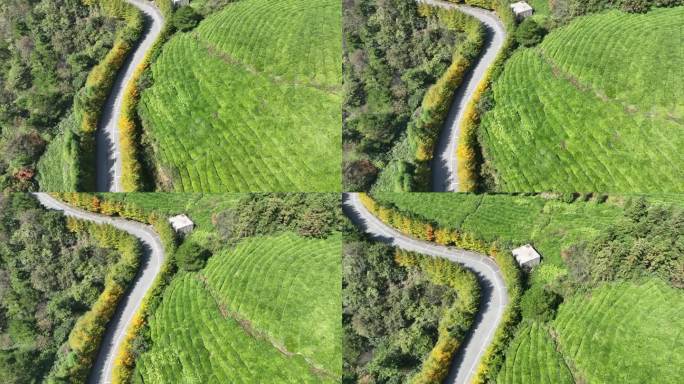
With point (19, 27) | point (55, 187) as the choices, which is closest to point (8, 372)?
point (55, 187)

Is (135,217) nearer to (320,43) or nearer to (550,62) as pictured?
(320,43)

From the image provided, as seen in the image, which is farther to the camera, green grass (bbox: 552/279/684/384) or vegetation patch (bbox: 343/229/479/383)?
vegetation patch (bbox: 343/229/479/383)

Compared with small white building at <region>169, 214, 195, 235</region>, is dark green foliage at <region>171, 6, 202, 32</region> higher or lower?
higher

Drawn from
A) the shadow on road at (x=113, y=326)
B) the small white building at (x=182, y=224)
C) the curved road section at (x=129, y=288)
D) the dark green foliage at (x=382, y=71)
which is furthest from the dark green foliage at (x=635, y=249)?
the shadow on road at (x=113, y=326)

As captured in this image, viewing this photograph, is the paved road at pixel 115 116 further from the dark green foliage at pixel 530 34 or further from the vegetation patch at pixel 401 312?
the dark green foliage at pixel 530 34

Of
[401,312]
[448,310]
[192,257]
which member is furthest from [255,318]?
[448,310]

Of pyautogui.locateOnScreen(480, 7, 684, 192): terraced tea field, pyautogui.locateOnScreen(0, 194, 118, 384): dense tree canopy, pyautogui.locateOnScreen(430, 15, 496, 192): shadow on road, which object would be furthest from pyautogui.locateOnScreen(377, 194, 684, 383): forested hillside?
pyautogui.locateOnScreen(0, 194, 118, 384): dense tree canopy

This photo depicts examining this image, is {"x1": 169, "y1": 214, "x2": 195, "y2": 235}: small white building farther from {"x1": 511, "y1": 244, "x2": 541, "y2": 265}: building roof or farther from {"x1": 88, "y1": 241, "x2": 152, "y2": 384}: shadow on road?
{"x1": 511, "y1": 244, "x2": 541, "y2": 265}: building roof
